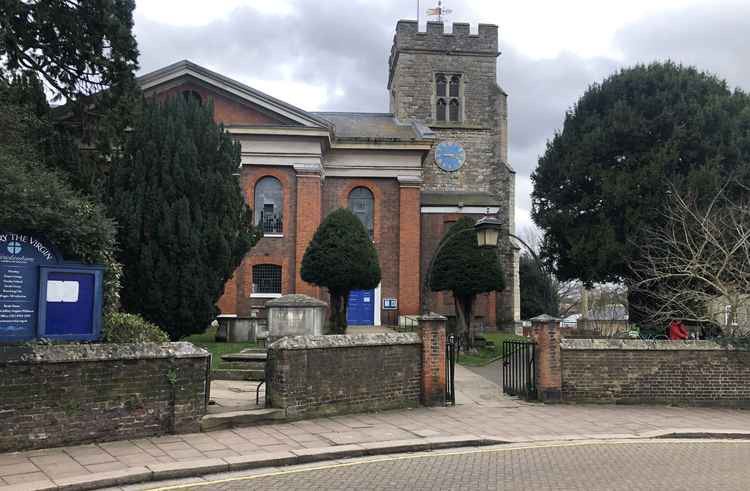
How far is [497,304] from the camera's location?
1411 inches

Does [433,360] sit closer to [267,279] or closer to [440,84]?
[267,279]

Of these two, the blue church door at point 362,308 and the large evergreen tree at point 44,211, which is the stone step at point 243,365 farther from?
the blue church door at point 362,308

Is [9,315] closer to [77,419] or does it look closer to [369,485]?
[77,419]

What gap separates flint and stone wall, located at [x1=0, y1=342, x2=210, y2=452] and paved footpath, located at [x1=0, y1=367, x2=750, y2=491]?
0.63 feet

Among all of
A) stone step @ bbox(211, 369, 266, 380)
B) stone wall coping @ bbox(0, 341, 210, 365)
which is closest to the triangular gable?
stone step @ bbox(211, 369, 266, 380)

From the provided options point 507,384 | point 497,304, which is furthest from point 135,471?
point 497,304

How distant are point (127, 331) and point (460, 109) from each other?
94.9ft

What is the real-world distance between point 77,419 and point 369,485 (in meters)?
4.05

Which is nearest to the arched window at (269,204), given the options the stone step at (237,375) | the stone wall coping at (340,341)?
the stone step at (237,375)

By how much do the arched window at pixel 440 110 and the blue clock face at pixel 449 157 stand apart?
202cm

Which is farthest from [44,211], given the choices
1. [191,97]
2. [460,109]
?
[460,109]

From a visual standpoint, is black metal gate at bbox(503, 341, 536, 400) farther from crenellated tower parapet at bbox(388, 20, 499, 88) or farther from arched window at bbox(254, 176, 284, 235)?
crenellated tower parapet at bbox(388, 20, 499, 88)

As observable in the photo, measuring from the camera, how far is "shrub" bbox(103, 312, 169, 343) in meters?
12.7

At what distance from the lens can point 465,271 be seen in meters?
22.7
